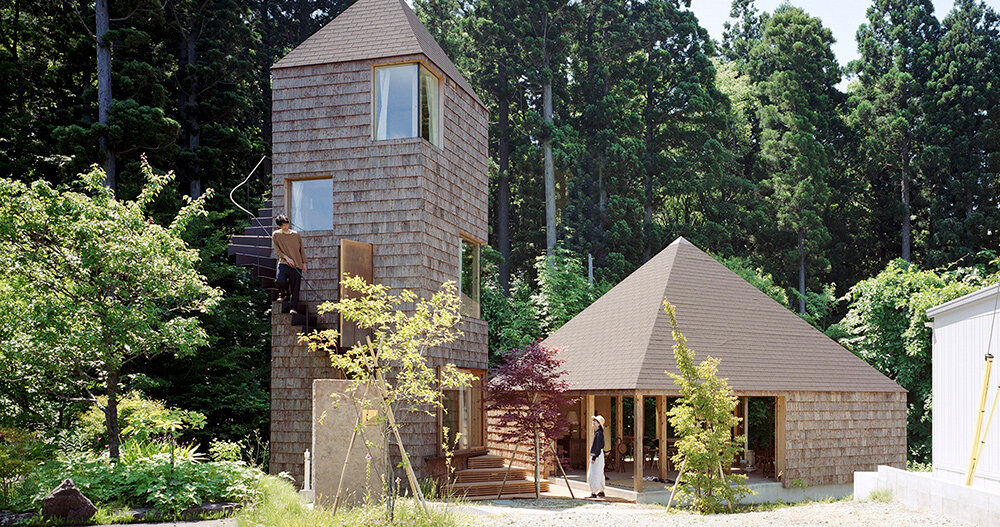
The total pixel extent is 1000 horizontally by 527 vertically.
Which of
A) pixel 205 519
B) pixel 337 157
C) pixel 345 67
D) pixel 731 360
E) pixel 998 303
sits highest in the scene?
pixel 345 67

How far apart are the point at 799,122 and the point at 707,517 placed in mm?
28472

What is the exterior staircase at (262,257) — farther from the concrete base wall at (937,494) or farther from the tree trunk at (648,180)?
the tree trunk at (648,180)

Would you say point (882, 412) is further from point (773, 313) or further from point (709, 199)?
point (709, 199)

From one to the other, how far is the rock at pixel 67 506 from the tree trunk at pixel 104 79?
534 inches

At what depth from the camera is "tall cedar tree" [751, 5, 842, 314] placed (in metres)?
36.7

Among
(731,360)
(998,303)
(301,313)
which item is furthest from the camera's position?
(731,360)

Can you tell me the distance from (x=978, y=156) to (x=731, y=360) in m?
25.9

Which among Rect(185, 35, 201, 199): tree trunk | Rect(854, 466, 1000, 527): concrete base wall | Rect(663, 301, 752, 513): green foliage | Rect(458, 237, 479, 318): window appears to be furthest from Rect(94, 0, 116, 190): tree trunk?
Rect(854, 466, 1000, 527): concrete base wall

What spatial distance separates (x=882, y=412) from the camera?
18359 mm

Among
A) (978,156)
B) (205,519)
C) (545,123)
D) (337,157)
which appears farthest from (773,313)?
(978,156)

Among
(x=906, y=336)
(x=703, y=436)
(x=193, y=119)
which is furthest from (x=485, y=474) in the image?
(x=193, y=119)

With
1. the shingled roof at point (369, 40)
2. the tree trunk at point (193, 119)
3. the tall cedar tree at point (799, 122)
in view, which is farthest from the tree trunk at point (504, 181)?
the shingled roof at point (369, 40)

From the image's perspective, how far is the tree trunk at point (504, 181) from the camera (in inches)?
1433

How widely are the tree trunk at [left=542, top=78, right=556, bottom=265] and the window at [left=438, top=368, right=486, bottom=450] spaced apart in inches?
620
